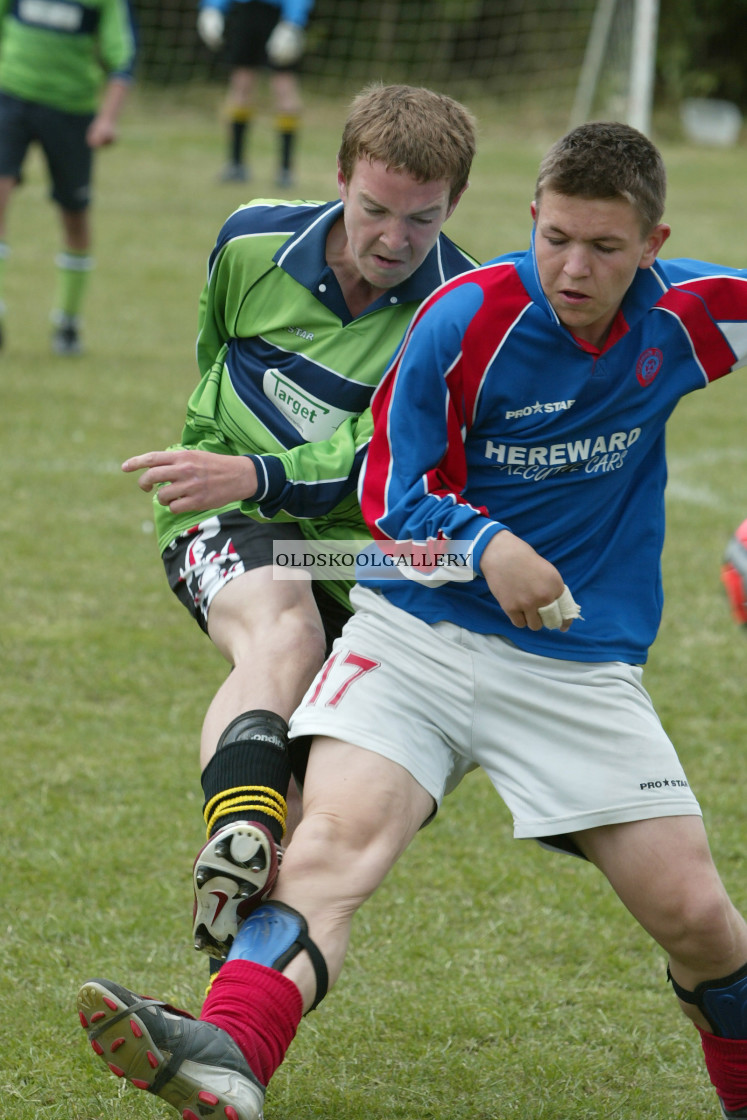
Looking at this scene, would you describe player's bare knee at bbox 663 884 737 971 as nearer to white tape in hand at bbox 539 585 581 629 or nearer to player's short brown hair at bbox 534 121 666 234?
white tape in hand at bbox 539 585 581 629

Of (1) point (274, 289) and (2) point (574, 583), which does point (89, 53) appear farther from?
(2) point (574, 583)

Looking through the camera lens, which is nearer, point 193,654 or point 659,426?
point 659,426

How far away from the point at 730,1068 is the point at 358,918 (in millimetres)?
1052

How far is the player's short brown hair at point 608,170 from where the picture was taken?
7.51ft

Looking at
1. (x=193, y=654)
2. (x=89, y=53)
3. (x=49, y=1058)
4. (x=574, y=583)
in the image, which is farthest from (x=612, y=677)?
(x=89, y=53)

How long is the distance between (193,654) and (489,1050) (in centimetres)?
220

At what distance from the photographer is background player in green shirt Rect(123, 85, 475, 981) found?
7.95ft

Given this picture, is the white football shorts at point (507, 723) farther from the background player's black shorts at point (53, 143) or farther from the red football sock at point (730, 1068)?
the background player's black shorts at point (53, 143)

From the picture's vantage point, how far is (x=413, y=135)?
255 centimetres

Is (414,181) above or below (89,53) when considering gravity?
above

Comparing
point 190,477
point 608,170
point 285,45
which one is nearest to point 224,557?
point 190,477

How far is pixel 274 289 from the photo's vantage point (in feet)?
9.37

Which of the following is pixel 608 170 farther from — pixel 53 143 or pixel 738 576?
pixel 53 143

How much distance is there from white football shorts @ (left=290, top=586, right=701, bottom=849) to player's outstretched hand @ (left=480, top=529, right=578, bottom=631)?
0.22m
